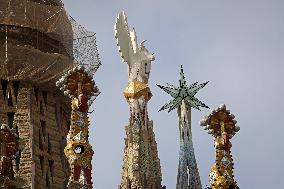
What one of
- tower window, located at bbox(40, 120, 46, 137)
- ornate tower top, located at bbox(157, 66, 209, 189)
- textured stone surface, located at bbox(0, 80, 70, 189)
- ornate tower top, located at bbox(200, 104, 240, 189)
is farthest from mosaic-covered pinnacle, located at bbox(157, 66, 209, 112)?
tower window, located at bbox(40, 120, 46, 137)

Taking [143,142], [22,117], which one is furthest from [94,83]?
[22,117]

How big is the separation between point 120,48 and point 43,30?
9905mm

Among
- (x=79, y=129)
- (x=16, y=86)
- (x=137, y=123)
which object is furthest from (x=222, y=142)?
(x=16, y=86)

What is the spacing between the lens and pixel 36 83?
42938mm

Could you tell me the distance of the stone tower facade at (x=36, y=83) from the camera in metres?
40.7

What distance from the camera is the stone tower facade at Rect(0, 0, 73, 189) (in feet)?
133

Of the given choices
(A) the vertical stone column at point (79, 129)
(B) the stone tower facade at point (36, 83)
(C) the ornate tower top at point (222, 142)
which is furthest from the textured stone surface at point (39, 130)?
(C) the ornate tower top at point (222, 142)

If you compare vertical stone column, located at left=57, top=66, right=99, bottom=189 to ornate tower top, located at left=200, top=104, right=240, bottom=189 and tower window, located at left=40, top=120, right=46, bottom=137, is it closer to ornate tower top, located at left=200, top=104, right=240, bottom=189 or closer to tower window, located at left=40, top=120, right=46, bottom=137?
ornate tower top, located at left=200, top=104, right=240, bottom=189

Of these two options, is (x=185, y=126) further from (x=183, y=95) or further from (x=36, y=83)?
(x=36, y=83)

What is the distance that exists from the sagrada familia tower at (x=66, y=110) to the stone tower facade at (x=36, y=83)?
42 mm

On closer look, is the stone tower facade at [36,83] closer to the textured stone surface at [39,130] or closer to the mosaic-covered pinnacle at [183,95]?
the textured stone surface at [39,130]

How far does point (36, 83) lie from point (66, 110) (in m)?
2.04

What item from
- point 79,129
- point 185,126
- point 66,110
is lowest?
point 79,129

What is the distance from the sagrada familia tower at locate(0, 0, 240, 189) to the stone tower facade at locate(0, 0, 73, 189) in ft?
0.14
